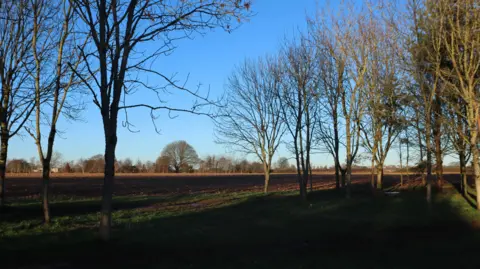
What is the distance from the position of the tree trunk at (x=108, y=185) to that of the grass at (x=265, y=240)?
323 millimetres

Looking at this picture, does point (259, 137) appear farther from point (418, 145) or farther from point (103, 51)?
point (103, 51)

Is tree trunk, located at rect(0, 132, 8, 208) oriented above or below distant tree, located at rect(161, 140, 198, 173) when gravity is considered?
below

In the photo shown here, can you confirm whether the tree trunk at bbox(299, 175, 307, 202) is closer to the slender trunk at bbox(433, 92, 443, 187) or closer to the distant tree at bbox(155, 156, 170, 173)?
the slender trunk at bbox(433, 92, 443, 187)

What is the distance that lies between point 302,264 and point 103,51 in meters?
6.32

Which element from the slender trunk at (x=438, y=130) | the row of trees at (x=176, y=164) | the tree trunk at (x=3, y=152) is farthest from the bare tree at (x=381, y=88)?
the row of trees at (x=176, y=164)

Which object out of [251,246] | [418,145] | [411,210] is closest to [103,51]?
[251,246]

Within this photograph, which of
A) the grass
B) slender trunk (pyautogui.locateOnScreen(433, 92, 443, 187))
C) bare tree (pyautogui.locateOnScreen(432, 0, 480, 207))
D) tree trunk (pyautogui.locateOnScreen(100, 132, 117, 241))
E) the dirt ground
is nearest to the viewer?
the grass

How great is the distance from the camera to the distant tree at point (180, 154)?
12094 cm

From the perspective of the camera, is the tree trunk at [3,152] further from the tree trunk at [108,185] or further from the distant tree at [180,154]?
the distant tree at [180,154]

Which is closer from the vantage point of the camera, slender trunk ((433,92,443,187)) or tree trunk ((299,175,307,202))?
slender trunk ((433,92,443,187))

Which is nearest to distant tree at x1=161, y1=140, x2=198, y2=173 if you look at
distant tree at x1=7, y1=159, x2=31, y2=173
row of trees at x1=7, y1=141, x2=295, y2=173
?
row of trees at x1=7, y1=141, x2=295, y2=173

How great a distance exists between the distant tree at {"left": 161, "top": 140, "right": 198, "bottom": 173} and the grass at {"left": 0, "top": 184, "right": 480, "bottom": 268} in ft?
336

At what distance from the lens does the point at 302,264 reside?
8727 mm

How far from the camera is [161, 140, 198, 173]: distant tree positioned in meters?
121
